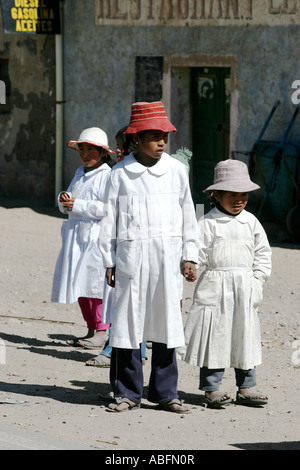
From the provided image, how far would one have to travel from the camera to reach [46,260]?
1098cm

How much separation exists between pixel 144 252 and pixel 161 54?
27.9 ft

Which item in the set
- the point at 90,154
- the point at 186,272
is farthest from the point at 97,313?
the point at 186,272

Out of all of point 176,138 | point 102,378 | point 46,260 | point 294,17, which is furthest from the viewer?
point 176,138

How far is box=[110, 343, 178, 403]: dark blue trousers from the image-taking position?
589cm

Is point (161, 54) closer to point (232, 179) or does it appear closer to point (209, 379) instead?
point (232, 179)

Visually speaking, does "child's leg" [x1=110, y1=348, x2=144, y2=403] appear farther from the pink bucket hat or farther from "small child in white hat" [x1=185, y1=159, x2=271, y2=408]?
the pink bucket hat

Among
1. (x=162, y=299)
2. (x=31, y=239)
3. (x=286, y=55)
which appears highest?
(x=286, y=55)

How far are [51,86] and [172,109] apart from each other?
2.24m

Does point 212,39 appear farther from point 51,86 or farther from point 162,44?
point 51,86

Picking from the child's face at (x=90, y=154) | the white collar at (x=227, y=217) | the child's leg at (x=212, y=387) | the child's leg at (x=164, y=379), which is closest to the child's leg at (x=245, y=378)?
the child's leg at (x=212, y=387)

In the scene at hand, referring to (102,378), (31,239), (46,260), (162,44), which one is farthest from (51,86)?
(102,378)

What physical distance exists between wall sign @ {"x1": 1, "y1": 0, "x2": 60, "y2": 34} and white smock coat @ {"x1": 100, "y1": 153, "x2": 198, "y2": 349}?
9.56 metres

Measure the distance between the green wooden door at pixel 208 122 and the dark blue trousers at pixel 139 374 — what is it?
801 cm

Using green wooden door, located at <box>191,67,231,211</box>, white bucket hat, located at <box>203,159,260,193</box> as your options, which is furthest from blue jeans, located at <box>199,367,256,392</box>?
green wooden door, located at <box>191,67,231,211</box>
